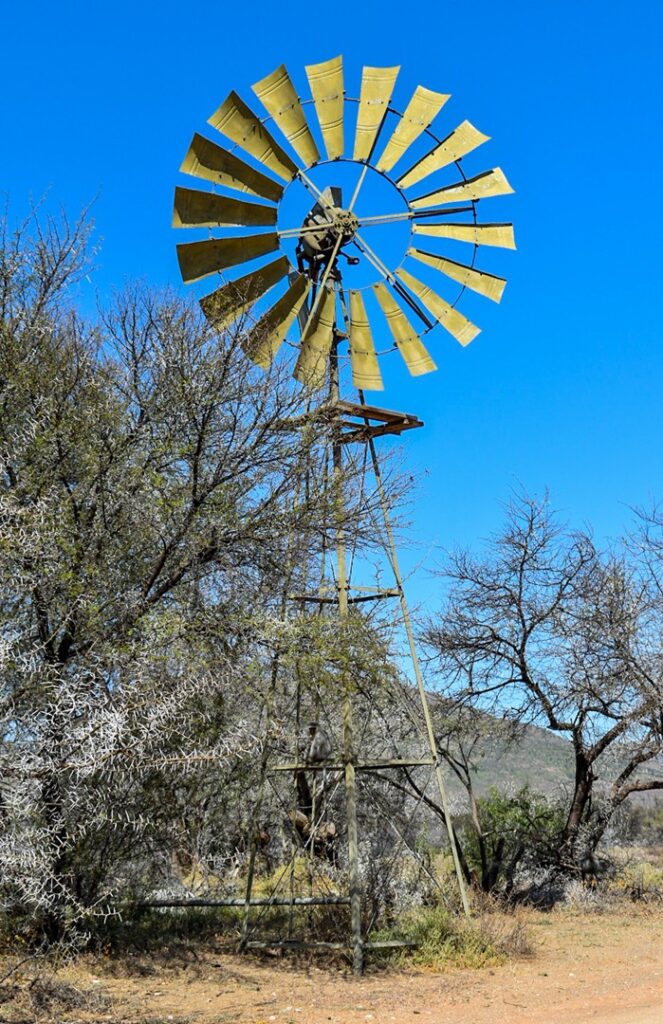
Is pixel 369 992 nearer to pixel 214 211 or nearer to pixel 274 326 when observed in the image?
pixel 274 326

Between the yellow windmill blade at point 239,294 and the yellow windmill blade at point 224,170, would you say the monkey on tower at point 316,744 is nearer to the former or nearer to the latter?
the yellow windmill blade at point 239,294

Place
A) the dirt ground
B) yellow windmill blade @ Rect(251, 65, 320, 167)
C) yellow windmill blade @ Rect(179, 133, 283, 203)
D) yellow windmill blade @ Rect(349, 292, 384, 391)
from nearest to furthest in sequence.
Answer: the dirt ground, yellow windmill blade @ Rect(179, 133, 283, 203), yellow windmill blade @ Rect(251, 65, 320, 167), yellow windmill blade @ Rect(349, 292, 384, 391)

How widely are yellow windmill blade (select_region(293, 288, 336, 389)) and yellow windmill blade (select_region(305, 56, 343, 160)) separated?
159 cm

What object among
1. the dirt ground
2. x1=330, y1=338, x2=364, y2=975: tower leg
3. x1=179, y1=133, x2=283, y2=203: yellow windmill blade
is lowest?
the dirt ground

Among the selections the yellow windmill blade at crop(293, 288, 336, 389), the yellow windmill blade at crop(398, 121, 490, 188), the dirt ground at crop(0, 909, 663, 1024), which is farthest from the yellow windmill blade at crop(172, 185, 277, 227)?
the dirt ground at crop(0, 909, 663, 1024)

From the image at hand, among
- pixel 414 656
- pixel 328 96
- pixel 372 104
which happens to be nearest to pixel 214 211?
pixel 328 96

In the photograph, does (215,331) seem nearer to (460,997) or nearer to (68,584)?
(68,584)

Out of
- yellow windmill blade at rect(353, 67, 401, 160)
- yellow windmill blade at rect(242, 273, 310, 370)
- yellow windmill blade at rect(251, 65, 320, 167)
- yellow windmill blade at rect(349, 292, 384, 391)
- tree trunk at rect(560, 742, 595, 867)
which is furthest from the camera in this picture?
tree trunk at rect(560, 742, 595, 867)

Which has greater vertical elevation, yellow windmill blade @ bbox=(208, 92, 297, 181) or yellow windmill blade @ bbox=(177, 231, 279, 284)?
yellow windmill blade @ bbox=(208, 92, 297, 181)

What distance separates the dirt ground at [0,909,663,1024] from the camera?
6.82 meters

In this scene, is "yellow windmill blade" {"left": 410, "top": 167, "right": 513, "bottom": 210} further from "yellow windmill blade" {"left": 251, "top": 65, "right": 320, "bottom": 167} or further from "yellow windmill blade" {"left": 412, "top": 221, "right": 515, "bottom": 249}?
"yellow windmill blade" {"left": 251, "top": 65, "right": 320, "bottom": 167}

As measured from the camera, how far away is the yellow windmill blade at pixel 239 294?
8.45 meters

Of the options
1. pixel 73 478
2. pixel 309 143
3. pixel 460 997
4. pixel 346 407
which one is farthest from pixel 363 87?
pixel 460 997

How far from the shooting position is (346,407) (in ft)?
31.1
